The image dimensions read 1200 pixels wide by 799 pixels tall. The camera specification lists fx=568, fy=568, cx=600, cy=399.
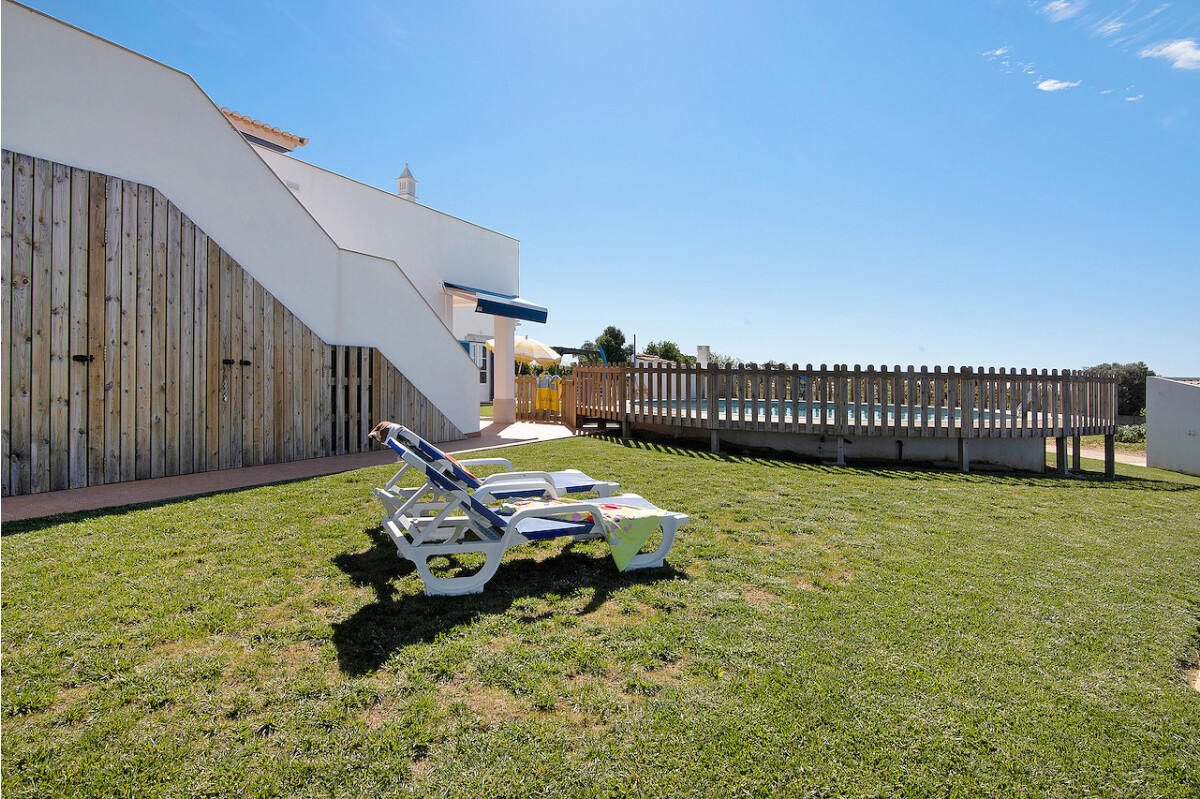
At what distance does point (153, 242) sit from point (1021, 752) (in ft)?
33.1

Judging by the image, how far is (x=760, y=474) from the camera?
8.72 m

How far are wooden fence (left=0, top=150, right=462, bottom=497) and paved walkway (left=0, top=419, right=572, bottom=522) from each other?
0.92 feet

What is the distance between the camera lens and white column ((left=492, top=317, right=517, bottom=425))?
16469 millimetres

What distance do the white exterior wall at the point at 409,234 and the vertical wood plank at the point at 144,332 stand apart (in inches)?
189

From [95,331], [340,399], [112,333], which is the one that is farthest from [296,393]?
[95,331]

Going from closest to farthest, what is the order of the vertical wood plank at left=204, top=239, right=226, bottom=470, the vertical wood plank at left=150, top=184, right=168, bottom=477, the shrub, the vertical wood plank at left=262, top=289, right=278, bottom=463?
the vertical wood plank at left=150, top=184, right=168, bottom=477
the vertical wood plank at left=204, top=239, right=226, bottom=470
the vertical wood plank at left=262, top=289, right=278, bottom=463
the shrub

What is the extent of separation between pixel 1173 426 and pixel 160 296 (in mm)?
26162

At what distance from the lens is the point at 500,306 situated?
15.4 meters

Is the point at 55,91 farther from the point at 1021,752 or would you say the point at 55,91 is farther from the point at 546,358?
the point at 546,358

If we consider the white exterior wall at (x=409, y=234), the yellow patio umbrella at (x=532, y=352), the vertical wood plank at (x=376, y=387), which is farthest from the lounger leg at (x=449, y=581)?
the yellow patio umbrella at (x=532, y=352)

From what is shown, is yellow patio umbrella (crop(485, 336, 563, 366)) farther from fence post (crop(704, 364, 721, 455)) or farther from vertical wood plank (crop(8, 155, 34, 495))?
vertical wood plank (crop(8, 155, 34, 495))

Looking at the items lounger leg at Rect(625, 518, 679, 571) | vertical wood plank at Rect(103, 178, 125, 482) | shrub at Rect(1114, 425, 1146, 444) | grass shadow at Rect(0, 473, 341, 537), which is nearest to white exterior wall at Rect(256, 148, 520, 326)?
vertical wood plank at Rect(103, 178, 125, 482)

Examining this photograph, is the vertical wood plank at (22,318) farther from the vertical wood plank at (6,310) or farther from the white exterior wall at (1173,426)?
the white exterior wall at (1173,426)

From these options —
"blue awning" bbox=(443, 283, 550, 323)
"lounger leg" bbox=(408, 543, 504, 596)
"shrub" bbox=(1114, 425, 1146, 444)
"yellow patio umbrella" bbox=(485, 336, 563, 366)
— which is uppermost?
"blue awning" bbox=(443, 283, 550, 323)
